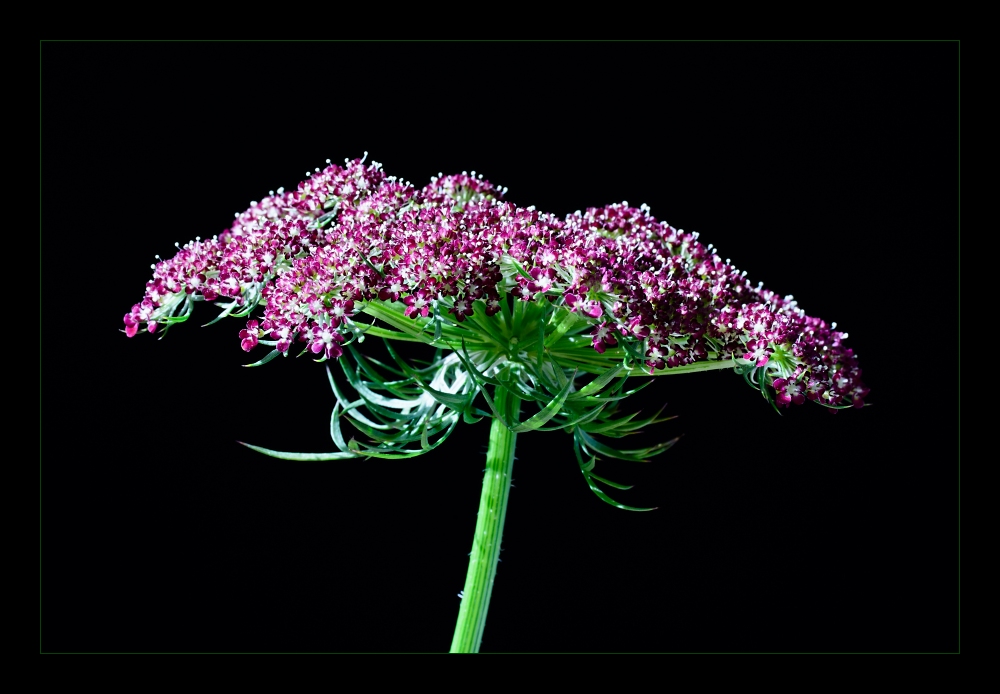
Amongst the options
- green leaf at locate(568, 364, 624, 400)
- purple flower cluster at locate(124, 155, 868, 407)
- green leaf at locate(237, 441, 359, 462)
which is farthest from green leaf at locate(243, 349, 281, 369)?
green leaf at locate(568, 364, 624, 400)

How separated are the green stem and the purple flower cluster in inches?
27.9

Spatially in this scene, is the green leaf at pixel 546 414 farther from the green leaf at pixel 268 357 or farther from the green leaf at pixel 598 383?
the green leaf at pixel 268 357

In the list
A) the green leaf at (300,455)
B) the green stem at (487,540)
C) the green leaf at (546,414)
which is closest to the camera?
the green leaf at (546,414)

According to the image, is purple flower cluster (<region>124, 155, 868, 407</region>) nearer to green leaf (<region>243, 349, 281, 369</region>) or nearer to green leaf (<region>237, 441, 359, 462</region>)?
green leaf (<region>243, 349, 281, 369</region>)

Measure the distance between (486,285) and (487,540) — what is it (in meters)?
1.17

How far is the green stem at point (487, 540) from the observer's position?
4062 mm

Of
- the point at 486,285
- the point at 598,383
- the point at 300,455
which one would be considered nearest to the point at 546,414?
the point at 598,383

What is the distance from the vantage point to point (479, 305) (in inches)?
148

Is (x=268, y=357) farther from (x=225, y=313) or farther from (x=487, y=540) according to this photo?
(x=487, y=540)

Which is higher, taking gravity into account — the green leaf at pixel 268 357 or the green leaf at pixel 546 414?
the green leaf at pixel 268 357

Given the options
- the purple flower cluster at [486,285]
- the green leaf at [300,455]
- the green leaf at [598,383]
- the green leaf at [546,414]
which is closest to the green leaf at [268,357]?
the purple flower cluster at [486,285]

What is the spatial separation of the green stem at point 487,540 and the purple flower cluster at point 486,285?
0.71 m

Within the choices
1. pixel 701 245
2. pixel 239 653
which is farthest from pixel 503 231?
pixel 239 653

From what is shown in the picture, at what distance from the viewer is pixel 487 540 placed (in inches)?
160
